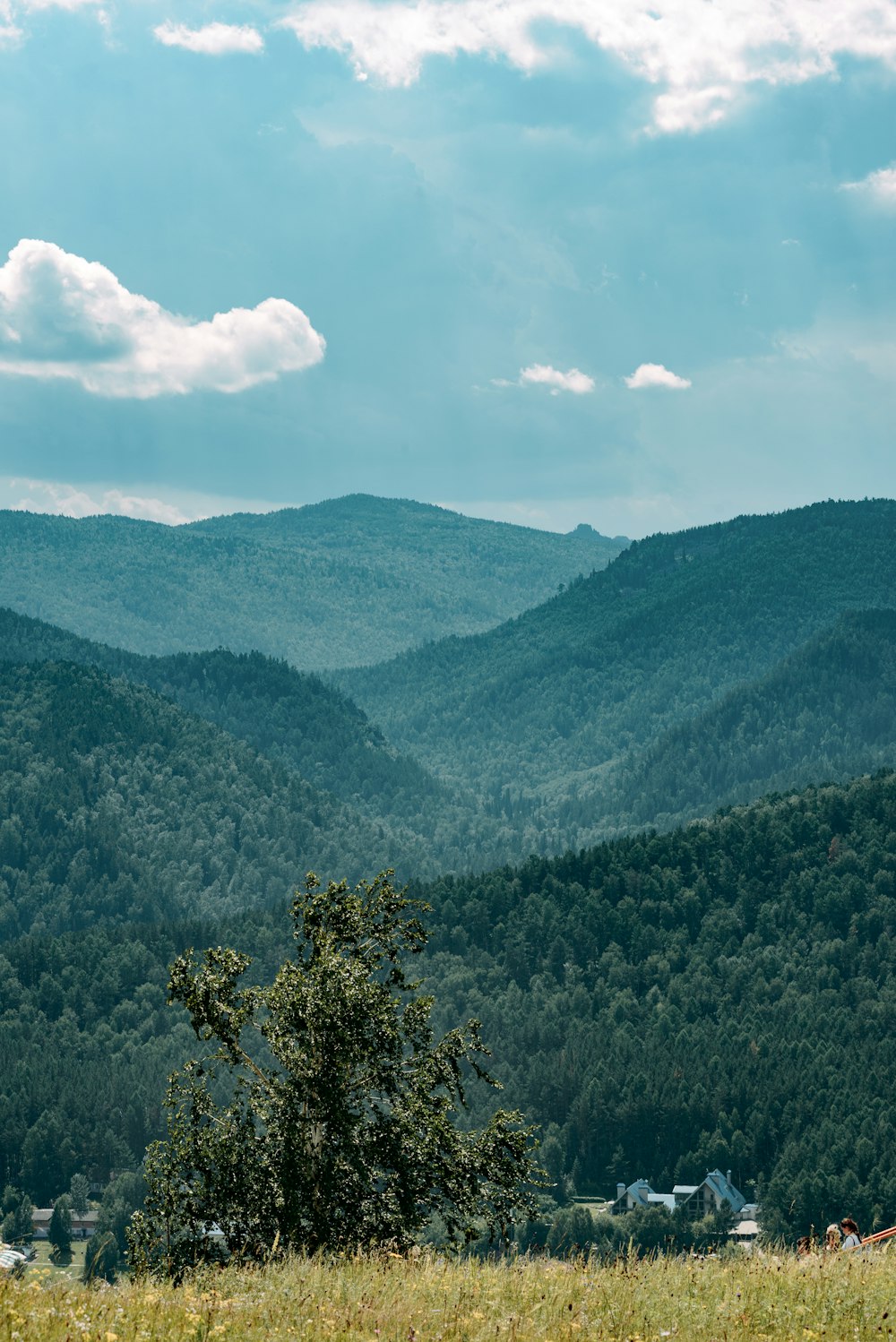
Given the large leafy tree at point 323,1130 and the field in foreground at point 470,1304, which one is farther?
the large leafy tree at point 323,1130

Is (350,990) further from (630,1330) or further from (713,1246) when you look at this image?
(630,1330)

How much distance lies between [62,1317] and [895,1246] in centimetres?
1827

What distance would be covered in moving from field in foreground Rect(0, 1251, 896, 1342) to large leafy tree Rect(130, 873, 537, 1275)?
10366mm

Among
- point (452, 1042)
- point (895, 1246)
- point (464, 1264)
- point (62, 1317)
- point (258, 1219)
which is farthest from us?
point (452, 1042)

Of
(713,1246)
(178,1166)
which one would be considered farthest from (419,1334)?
(178,1166)

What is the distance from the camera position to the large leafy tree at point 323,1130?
4081 centimetres

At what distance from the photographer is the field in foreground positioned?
24.7 m

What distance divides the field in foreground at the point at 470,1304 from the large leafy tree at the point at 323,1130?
34.0ft

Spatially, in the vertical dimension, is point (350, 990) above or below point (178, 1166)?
above

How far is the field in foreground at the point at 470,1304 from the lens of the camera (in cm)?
2470

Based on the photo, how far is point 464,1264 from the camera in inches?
1220

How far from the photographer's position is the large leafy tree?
40812 mm

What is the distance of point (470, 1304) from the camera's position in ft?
88.1

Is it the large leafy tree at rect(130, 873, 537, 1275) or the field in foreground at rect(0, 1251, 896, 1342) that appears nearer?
the field in foreground at rect(0, 1251, 896, 1342)
